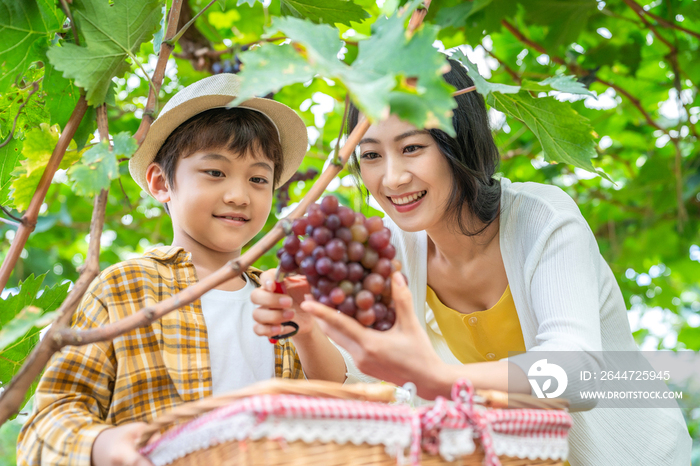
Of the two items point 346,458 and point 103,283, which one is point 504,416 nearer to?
point 346,458

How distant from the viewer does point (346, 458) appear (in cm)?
63

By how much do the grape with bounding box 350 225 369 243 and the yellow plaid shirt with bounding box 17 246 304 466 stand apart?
0.45 meters

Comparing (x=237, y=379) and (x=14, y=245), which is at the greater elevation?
(x=14, y=245)

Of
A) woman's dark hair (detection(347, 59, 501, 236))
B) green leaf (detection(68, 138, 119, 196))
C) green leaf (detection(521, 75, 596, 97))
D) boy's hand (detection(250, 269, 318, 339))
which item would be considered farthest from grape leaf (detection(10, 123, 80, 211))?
green leaf (detection(521, 75, 596, 97))

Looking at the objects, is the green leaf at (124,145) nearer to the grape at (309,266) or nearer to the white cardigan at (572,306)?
the grape at (309,266)

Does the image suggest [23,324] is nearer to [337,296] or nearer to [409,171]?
[337,296]

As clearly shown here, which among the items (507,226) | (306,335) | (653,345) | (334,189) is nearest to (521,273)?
(507,226)

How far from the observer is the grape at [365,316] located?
74 centimetres

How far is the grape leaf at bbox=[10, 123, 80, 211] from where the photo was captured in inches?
43.2

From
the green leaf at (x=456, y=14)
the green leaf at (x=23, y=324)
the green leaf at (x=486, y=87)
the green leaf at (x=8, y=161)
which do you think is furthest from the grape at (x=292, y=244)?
the green leaf at (x=456, y=14)

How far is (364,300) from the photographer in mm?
736

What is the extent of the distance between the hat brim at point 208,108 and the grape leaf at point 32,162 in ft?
0.67

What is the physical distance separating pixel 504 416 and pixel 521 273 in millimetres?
674

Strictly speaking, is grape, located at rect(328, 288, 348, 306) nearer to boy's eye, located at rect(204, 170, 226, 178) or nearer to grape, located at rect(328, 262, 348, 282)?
grape, located at rect(328, 262, 348, 282)
